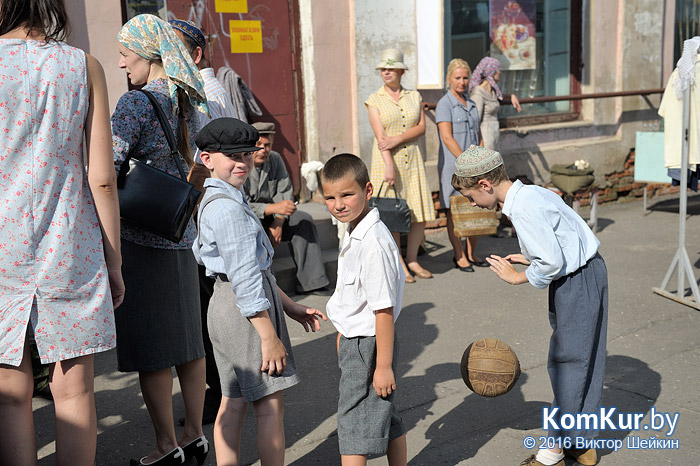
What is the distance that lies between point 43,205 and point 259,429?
1251mm

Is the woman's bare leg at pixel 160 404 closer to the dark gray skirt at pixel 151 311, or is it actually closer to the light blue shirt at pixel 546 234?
the dark gray skirt at pixel 151 311

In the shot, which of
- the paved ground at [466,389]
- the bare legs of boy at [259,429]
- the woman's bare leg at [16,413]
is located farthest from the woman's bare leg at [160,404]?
the woman's bare leg at [16,413]

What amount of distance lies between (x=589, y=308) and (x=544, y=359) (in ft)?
5.05

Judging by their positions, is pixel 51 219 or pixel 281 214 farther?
pixel 281 214

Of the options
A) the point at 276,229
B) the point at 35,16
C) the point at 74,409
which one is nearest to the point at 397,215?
the point at 276,229

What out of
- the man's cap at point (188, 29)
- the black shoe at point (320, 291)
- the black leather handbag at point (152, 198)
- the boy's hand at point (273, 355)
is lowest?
the black shoe at point (320, 291)

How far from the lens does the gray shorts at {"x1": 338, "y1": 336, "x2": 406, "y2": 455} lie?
2941mm

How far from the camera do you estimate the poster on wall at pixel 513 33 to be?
9.37 m

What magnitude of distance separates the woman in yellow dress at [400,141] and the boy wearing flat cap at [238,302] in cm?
386

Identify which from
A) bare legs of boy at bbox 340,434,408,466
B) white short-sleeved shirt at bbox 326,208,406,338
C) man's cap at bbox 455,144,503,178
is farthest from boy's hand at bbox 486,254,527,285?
bare legs of boy at bbox 340,434,408,466

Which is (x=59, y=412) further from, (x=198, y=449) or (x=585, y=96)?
(x=585, y=96)

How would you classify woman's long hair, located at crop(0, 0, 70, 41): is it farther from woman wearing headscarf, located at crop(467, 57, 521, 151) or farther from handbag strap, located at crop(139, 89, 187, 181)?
woman wearing headscarf, located at crop(467, 57, 521, 151)

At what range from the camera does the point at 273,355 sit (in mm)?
2850

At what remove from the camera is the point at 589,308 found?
133 inches
